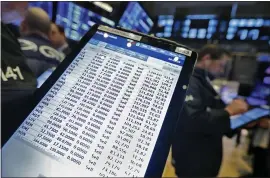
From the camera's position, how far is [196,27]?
1.65ft

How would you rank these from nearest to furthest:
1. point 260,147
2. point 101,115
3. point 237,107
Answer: point 101,115 < point 237,107 < point 260,147

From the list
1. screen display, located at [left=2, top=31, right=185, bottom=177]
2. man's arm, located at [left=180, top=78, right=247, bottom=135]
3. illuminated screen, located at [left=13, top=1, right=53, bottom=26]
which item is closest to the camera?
screen display, located at [left=2, top=31, right=185, bottom=177]

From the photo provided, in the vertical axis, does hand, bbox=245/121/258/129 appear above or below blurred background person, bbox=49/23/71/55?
below

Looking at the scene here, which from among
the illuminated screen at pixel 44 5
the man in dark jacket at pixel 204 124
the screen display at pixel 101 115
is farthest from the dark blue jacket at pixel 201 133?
the illuminated screen at pixel 44 5

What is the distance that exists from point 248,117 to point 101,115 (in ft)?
1.43

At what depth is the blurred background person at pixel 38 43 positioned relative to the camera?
0.44 metres

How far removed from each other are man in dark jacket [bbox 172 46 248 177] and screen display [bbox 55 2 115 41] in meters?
0.22

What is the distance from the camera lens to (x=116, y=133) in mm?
279

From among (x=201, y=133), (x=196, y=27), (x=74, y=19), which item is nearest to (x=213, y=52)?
(x=196, y=27)

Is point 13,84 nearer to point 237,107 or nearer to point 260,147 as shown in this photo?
point 237,107

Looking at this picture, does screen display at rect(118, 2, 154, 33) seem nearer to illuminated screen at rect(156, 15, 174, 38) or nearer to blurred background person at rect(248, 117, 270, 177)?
illuminated screen at rect(156, 15, 174, 38)

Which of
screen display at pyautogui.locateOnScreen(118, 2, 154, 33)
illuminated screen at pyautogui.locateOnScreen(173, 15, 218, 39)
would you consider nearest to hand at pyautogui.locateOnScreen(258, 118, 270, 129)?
illuminated screen at pyautogui.locateOnScreen(173, 15, 218, 39)

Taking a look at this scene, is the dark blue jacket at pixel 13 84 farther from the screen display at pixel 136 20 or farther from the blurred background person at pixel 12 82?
the screen display at pixel 136 20

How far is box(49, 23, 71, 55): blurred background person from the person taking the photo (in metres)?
0.49
